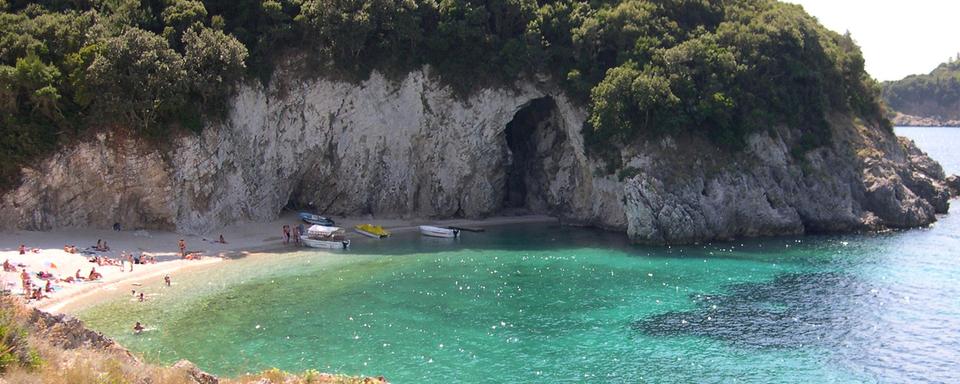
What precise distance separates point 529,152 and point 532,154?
0.45 metres

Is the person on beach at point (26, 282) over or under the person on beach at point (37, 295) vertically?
over

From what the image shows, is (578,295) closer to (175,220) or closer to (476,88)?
(476,88)

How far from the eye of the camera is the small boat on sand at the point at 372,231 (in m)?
56.3

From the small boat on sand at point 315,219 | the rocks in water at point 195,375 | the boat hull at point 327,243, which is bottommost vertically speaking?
the rocks in water at point 195,375

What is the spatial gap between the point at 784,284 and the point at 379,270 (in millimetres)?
24103

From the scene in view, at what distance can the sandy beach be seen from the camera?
126 feet

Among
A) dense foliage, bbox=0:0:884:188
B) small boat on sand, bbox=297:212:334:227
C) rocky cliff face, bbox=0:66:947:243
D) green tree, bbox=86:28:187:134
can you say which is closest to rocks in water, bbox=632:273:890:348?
rocky cliff face, bbox=0:66:947:243

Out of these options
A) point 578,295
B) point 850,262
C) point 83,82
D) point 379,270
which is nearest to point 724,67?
point 850,262

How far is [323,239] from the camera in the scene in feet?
171

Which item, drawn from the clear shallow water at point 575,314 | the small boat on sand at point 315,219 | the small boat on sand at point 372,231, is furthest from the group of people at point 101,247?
the small boat on sand at point 372,231

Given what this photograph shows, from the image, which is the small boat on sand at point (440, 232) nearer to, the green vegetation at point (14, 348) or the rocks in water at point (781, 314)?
the rocks in water at point (781, 314)

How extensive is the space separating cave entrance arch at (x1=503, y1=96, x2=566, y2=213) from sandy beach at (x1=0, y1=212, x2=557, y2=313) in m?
13.4

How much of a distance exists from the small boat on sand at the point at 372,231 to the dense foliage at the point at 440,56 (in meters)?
12.5

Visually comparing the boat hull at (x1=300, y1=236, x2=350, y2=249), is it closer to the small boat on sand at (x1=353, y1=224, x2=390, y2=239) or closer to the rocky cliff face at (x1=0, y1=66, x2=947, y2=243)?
the small boat on sand at (x1=353, y1=224, x2=390, y2=239)
